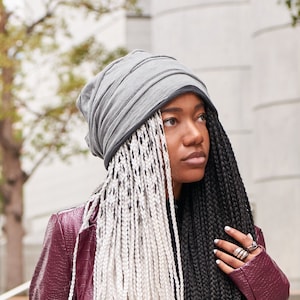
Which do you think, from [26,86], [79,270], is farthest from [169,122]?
[26,86]

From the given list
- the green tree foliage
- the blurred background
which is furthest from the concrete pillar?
the green tree foliage

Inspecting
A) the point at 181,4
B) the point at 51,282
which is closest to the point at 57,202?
the point at 181,4

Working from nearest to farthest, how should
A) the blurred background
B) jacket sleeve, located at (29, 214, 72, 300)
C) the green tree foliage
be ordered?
jacket sleeve, located at (29, 214, 72, 300) → the green tree foliage → the blurred background

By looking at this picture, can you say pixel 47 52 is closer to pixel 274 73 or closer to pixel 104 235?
pixel 274 73

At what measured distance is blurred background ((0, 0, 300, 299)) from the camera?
1309 cm

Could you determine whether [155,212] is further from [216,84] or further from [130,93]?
[216,84]

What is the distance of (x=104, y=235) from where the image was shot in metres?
2.98

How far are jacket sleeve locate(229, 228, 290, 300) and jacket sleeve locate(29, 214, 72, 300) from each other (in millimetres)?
442

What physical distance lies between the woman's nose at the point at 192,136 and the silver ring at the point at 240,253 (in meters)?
0.31

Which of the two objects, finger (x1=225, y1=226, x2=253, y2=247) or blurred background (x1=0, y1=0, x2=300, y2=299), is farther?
blurred background (x1=0, y1=0, x2=300, y2=299)

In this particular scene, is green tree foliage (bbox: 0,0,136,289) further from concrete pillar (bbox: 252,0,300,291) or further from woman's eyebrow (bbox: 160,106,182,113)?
woman's eyebrow (bbox: 160,106,182,113)

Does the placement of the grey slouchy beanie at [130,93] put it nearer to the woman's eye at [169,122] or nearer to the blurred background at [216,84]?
the woman's eye at [169,122]

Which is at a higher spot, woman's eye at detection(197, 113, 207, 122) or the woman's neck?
woman's eye at detection(197, 113, 207, 122)

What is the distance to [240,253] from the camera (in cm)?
301
